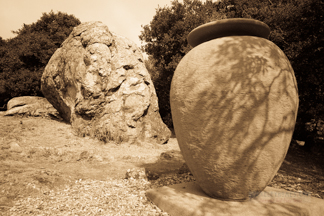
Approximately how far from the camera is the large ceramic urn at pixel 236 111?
2.47 meters

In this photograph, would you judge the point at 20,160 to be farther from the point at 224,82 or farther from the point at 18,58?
the point at 18,58

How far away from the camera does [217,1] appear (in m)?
15.1

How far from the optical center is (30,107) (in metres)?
10.2

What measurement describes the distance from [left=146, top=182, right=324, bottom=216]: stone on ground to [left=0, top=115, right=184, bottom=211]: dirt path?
1.91 meters

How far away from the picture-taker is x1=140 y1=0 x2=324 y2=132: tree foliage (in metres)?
6.88

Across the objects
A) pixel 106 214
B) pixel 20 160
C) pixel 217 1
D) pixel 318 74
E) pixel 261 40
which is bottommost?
pixel 20 160

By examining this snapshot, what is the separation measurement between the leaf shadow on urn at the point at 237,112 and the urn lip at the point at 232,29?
204 mm

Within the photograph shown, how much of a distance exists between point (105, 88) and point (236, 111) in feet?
20.8

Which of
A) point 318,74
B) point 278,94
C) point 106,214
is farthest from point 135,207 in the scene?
point 318,74

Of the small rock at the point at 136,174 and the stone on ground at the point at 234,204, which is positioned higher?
the stone on ground at the point at 234,204

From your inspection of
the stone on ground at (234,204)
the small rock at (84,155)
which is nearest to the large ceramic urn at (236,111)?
the stone on ground at (234,204)

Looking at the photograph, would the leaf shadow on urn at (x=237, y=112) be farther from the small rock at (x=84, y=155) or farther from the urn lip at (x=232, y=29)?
the small rock at (x=84, y=155)

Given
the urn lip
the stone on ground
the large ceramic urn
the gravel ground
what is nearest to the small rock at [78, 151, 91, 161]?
the gravel ground

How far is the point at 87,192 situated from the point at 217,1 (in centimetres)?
1559
